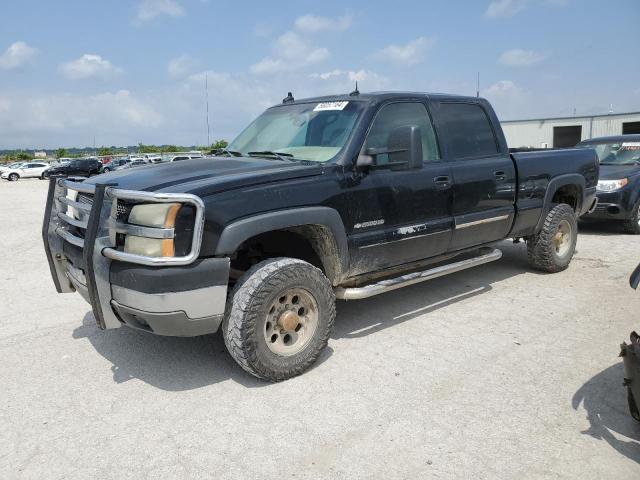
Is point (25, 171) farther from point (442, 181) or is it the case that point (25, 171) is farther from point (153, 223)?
point (153, 223)

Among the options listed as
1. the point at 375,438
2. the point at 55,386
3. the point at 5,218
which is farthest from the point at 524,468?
the point at 5,218

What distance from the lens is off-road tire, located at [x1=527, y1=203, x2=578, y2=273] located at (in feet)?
19.6

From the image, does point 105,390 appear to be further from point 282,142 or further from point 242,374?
point 282,142

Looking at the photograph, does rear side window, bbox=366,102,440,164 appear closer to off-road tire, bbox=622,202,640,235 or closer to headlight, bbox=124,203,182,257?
headlight, bbox=124,203,182,257

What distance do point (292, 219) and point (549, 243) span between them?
3741mm

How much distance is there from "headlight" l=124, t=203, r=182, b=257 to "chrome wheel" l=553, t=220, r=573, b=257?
15.6 ft

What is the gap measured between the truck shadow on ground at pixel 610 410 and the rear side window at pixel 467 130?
2.22 m

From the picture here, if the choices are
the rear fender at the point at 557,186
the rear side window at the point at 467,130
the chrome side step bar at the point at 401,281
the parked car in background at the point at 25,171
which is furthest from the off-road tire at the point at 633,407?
the parked car in background at the point at 25,171

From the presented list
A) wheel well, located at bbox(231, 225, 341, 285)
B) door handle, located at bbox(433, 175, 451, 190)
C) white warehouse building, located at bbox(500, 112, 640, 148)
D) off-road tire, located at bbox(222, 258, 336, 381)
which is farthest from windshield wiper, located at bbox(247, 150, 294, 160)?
white warehouse building, located at bbox(500, 112, 640, 148)

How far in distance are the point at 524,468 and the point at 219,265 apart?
78.0 inches

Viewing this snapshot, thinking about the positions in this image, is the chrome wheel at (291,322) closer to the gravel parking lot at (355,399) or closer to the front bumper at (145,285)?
the gravel parking lot at (355,399)

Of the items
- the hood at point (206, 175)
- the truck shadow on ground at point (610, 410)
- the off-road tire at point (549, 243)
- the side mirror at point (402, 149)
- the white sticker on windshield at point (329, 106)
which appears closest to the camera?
the truck shadow on ground at point (610, 410)

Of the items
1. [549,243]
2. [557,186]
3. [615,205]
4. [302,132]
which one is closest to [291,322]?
[302,132]

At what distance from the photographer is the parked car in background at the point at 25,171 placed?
38.0 metres
